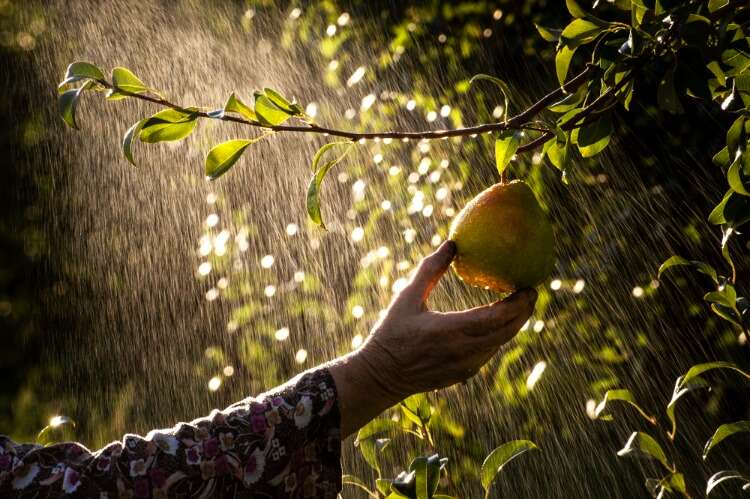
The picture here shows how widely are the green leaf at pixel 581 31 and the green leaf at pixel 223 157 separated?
0.34 metres

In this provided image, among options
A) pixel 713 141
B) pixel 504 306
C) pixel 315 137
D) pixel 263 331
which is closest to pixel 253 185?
pixel 315 137

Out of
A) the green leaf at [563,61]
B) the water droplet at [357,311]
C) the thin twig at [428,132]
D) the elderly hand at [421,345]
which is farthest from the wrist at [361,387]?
the water droplet at [357,311]

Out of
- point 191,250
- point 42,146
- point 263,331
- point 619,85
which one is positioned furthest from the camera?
point 42,146

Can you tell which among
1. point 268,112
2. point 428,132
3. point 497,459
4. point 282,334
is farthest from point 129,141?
point 282,334

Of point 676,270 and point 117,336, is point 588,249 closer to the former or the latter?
point 676,270

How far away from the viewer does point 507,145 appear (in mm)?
935

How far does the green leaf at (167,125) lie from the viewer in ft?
3.06

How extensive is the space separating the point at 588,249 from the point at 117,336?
7.36ft

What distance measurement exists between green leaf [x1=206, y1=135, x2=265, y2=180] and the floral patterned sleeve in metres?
0.29

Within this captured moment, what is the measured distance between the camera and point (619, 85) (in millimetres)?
903

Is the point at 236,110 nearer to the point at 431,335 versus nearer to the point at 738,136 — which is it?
the point at 431,335

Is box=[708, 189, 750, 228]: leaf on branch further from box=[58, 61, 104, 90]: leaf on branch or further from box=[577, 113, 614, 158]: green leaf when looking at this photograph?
Answer: box=[58, 61, 104, 90]: leaf on branch

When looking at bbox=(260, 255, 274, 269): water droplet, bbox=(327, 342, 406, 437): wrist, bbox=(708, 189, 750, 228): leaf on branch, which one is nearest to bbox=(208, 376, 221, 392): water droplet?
bbox=(260, 255, 274, 269): water droplet

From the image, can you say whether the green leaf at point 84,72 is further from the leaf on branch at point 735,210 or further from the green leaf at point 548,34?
the leaf on branch at point 735,210
